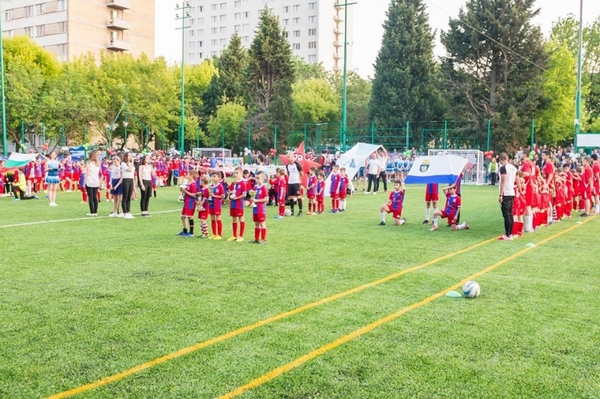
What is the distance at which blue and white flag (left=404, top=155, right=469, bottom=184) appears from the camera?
15641 mm

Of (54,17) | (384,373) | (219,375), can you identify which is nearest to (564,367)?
(384,373)

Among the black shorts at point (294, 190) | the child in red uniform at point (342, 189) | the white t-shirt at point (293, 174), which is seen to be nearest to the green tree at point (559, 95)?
the child in red uniform at point (342, 189)

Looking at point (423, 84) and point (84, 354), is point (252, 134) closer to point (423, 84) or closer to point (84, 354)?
point (423, 84)

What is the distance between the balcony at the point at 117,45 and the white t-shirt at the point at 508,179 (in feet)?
247

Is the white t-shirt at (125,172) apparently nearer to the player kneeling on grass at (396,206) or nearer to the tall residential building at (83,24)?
the player kneeling on grass at (396,206)

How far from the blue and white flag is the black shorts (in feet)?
13.8

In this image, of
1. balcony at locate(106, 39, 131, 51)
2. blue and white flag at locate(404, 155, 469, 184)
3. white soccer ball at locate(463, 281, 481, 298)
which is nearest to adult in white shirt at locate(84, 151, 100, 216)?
blue and white flag at locate(404, 155, 469, 184)

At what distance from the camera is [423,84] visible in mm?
55188

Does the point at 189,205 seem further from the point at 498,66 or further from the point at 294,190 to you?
the point at 498,66

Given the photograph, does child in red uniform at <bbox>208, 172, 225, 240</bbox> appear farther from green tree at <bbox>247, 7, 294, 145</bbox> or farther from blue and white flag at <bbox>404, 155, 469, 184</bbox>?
green tree at <bbox>247, 7, 294, 145</bbox>

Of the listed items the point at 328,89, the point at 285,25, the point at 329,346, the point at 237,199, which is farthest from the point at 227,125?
the point at 285,25

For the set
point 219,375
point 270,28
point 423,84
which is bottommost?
A: point 219,375

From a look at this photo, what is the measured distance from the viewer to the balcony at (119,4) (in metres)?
80.1

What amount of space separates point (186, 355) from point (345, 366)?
1.50 metres
